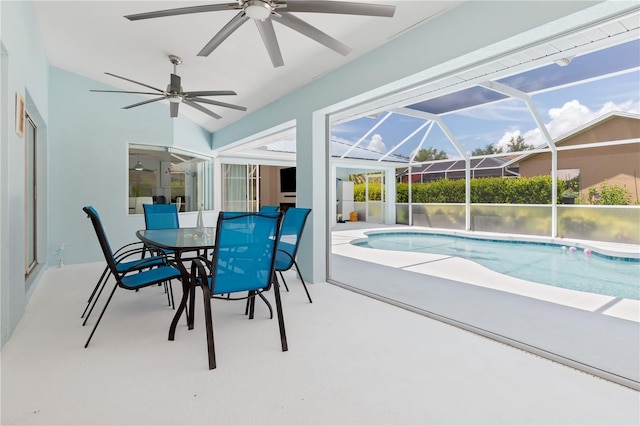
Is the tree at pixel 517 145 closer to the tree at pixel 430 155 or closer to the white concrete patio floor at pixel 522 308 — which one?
the tree at pixel 430 155

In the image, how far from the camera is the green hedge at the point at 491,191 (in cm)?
783

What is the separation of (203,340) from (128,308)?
1.32 m

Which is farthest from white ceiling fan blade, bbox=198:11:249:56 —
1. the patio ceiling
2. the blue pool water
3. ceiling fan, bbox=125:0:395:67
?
the blue pool water

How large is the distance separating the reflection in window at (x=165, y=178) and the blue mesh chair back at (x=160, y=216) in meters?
1.87

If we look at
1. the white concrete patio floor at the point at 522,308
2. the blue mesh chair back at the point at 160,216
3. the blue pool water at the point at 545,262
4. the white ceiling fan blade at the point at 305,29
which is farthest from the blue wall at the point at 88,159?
the blue pool water at the point at 545,262

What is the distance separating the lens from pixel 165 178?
6758 mm

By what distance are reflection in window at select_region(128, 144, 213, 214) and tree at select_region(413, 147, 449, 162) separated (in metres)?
7.16

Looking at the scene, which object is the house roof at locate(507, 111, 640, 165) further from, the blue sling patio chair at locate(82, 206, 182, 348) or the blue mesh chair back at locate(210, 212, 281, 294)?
the blue sling patio chair at locate(82, 206, 182, 348)

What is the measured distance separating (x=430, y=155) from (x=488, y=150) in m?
2.04

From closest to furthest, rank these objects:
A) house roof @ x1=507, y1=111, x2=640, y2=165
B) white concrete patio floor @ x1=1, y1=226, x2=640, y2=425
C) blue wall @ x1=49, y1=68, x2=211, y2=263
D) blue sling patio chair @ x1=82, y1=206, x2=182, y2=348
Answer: white concrete patio floor @ x1=1, y1=226, x2=640, y2=425
blue sling patio chair @ x1=82, y1=206, x2=182, y2=348
blue wall @ x1=49, y1=68, x2=211, y2=263
house roof @ x1=507, y1=111, x2=640, y2=165

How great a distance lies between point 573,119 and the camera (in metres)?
6.93

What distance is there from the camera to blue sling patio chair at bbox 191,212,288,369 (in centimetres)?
218

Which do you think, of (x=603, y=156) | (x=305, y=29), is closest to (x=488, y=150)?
(x=603, y=156)

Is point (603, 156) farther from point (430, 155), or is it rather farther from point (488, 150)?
point (430, 155)
